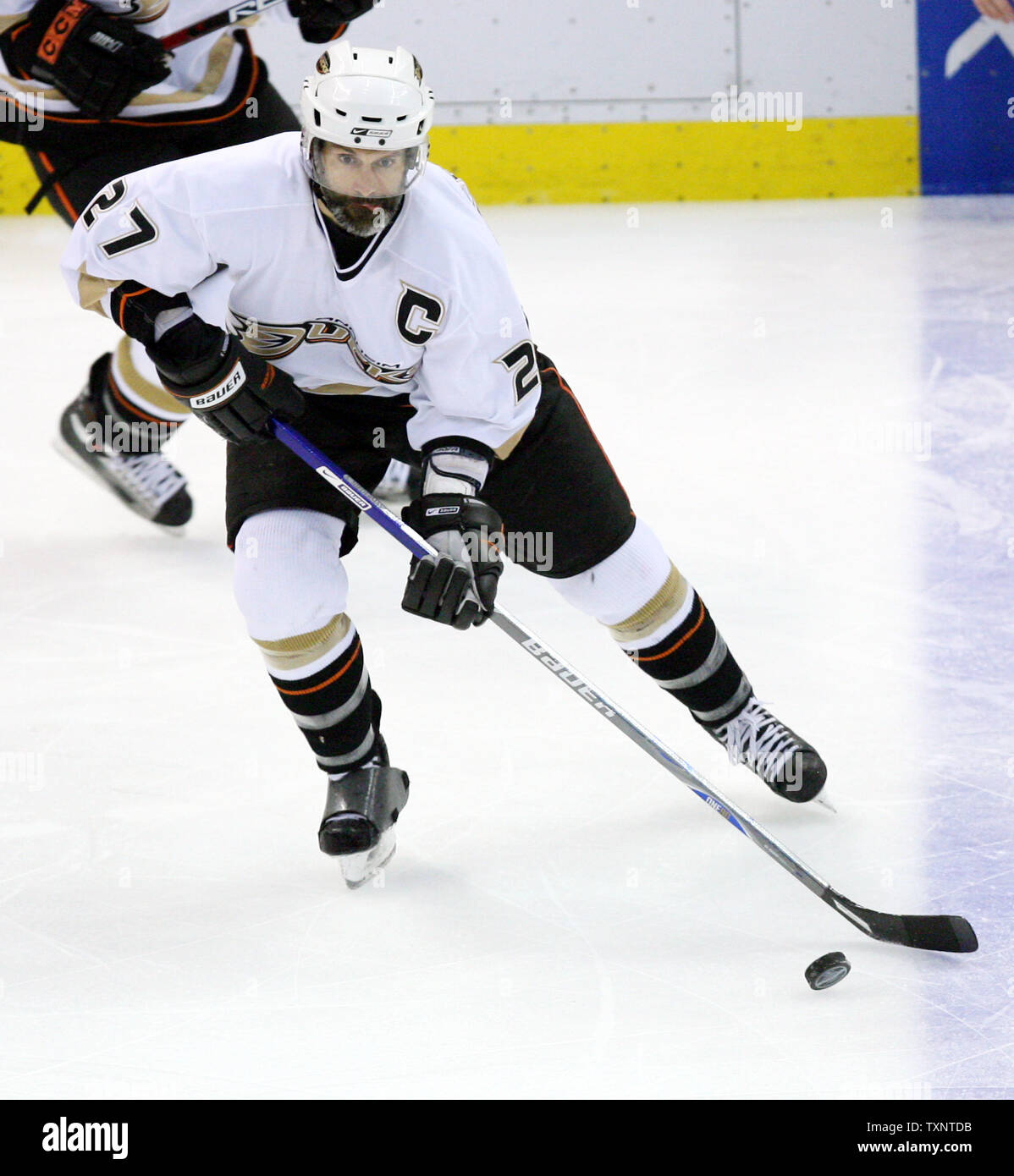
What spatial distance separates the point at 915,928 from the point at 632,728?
1.33 feet

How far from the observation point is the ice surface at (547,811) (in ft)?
5.70

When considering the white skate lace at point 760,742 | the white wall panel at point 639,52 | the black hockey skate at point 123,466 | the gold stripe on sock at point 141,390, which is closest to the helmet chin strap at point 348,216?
the white skate lace at point 760,742

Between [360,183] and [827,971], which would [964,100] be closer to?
[360,183]

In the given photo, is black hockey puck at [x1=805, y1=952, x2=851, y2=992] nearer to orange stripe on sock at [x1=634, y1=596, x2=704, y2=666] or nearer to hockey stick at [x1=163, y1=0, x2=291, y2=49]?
orange stripe on sock at [x1=634, y1=596, x2=704, y2=666]

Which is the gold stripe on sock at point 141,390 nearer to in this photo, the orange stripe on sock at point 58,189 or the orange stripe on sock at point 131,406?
the orange stripe on sock at point 131,406

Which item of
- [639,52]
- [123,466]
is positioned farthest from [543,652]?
[639,52]

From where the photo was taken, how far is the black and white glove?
1956 millimetres

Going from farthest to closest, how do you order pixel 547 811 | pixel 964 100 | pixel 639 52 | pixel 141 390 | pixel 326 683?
1. pixel 639 52
2. pixel 964 100
3. pixel 141 390
4. pixel 547 811
5. pixel 326 683

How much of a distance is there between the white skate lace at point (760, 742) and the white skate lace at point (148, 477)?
1.50 m

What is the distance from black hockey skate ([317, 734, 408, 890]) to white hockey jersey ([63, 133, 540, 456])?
42 cm

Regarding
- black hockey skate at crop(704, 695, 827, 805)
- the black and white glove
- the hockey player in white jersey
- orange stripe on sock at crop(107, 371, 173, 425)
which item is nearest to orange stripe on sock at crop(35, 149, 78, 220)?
orange stripe on sock at crop(107, 371, 173, 425)

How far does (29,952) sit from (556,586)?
2.67 ft

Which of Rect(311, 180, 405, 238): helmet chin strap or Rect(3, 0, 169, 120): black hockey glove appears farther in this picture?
Rect(3, 0, 169, 120): black hockey glove

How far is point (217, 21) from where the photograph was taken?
3010mm
